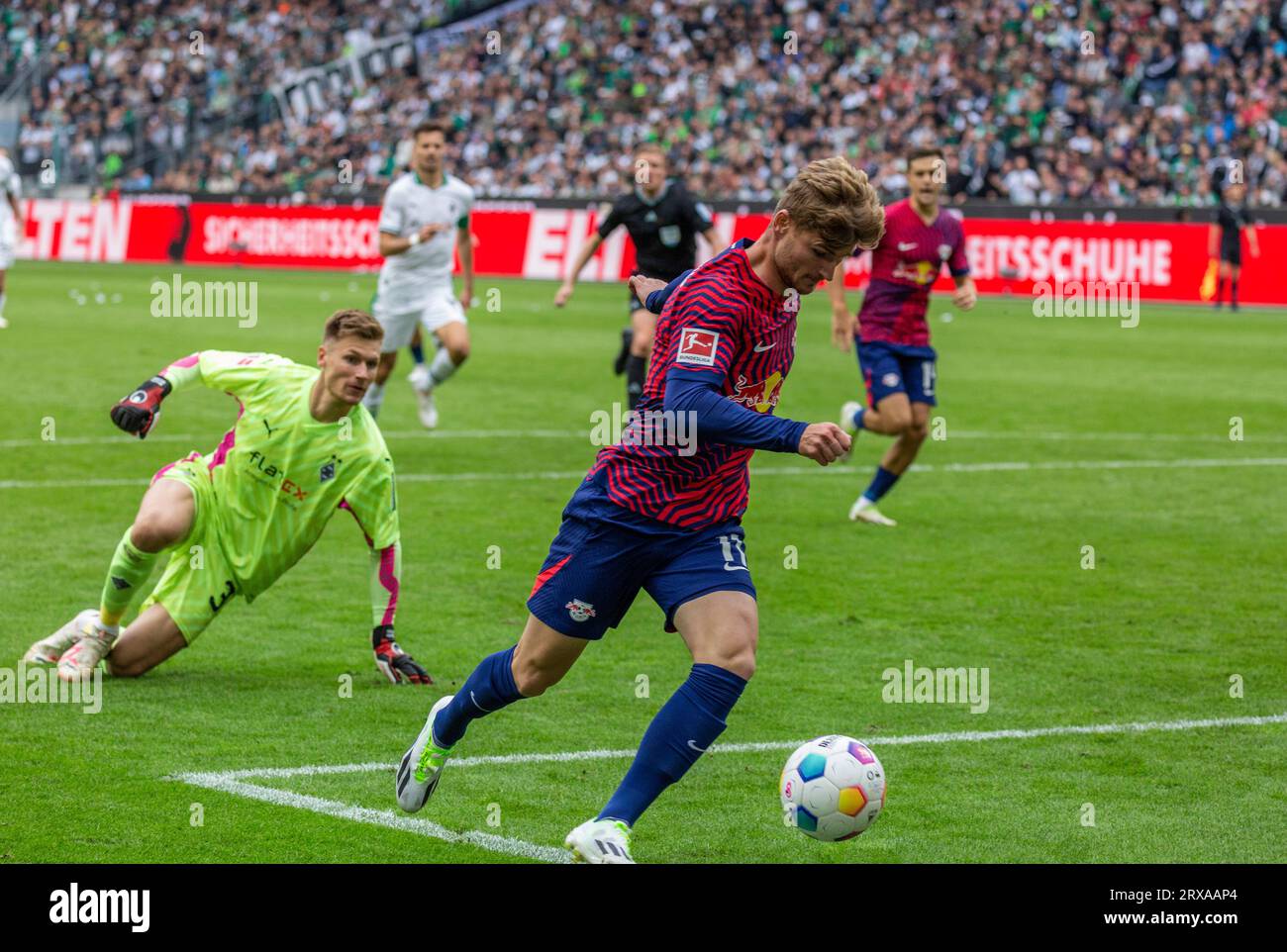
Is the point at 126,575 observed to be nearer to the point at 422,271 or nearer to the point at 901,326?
the point at 901,326

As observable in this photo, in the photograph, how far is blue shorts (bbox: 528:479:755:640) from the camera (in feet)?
17.4

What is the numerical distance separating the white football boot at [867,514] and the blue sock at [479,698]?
22.0 feet

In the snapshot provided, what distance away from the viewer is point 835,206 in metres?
5.05

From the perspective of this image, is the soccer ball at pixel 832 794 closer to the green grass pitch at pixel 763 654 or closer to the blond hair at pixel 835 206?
the green grass pitch at pixel 763 654

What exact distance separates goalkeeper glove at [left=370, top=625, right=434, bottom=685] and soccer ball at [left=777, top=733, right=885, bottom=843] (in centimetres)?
Answer: 249

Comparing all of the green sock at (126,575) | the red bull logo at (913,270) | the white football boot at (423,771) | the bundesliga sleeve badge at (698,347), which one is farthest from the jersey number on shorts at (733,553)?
the red bull logo at (913,270)

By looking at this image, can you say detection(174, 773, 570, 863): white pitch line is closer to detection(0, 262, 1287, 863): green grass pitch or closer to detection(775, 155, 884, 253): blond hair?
detection(0, 262, 1287, 863): green grass pitch

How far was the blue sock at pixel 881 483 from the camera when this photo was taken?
12.1 m

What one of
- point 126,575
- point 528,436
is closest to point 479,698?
A: point 126,575

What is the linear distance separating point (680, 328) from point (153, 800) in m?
2.30

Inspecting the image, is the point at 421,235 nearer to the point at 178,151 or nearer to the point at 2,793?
the point at 2,793

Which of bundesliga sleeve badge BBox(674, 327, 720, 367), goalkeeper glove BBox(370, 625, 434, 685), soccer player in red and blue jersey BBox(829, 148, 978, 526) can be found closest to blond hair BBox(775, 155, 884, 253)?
bundesliga sleeve badge BBox(674, 327, 720, 367)

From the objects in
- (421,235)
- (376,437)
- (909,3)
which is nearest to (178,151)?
(909,3)

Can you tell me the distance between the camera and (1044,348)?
24.8 meters
